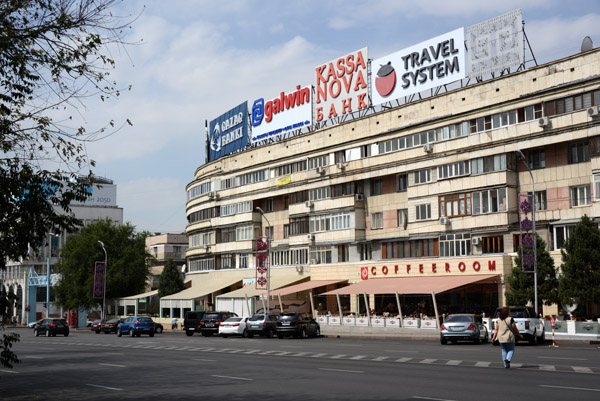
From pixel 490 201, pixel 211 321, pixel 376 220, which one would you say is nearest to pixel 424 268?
pixel 490 201

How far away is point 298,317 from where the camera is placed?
152ft

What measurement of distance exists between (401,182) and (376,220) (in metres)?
3.78

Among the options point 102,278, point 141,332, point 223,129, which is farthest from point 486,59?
point 102,278

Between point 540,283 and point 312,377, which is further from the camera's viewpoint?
point 540,283

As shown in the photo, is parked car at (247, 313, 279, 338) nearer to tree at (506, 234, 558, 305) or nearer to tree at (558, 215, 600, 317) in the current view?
tree at (506, 234, 558, 305)

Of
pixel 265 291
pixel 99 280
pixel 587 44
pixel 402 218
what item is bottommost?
pixel 265 291

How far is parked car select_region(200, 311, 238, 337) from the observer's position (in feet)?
174

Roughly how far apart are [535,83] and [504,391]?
33986 millimetres

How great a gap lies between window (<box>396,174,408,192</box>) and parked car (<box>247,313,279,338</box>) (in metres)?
14.4

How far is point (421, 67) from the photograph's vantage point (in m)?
52.8

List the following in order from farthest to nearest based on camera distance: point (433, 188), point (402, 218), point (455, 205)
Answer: point (402, 218) < point (433, 188) < point (455, 205)

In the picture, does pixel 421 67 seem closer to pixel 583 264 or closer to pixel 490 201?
pixel 490 201

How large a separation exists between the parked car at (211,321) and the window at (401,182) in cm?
1553

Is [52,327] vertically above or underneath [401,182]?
underneath
